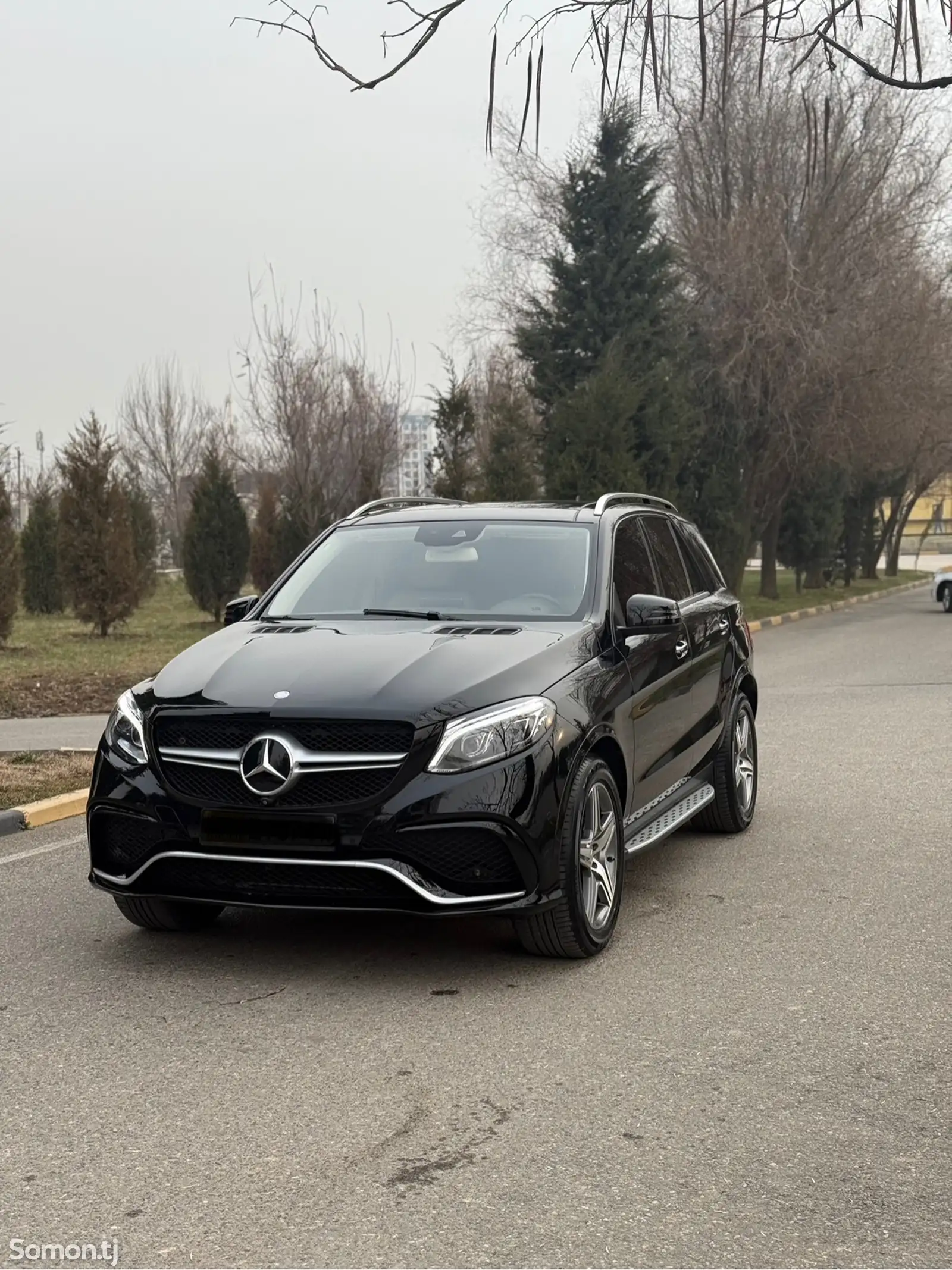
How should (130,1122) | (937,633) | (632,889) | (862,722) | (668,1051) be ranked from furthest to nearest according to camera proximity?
(937,633) → (862,722) → (632,889) → (668,1051) → (130,1122)

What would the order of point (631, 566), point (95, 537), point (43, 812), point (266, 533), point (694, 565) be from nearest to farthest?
point (631, 566)
point (694, 565)
point (43, 812)
point (95, 537)
point (266, 533)

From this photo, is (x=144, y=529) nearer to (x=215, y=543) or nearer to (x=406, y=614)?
(x=215, y=543)

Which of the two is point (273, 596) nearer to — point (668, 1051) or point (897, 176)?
point (668, 1051)

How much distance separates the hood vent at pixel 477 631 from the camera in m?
6.07

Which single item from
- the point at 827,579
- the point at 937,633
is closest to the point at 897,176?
the point at 937,633

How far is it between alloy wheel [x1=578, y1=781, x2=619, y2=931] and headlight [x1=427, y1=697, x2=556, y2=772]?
44cm

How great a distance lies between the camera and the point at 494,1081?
440 cm

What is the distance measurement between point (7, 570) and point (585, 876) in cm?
1877

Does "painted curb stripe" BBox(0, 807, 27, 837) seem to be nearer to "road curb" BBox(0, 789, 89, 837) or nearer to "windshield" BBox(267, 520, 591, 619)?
"road curb" BBox(0, 789, 89, 837)

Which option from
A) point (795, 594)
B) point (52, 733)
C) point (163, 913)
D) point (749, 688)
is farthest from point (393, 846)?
point (795, 594)

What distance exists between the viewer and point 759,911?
255 inches

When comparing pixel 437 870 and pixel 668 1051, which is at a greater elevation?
pixel 437 870

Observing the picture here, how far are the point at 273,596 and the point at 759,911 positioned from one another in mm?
2646

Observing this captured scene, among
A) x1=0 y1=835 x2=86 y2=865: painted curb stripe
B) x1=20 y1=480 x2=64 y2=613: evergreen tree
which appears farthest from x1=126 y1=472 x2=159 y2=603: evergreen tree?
x1=0 y1=835 x2=86 y2=865: painted curb stripe
